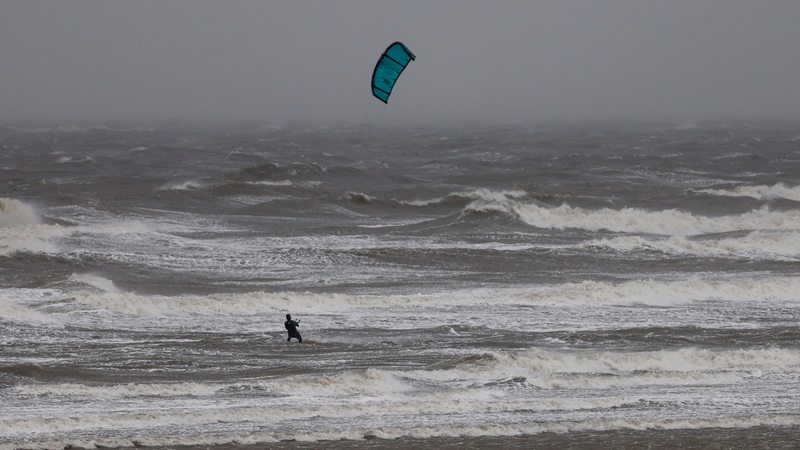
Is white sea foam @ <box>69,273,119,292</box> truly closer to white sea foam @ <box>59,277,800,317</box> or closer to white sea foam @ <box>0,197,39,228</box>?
white sea foam @ <box>59,277,800,317</box>

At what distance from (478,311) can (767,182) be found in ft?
81.0

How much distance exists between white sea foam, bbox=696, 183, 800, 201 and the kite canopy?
20.1 meters

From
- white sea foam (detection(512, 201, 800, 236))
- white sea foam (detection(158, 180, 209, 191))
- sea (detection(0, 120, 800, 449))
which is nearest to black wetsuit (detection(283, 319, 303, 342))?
sea (detection(0, 120, 800, 449))

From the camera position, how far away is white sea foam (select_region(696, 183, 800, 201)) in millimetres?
35781

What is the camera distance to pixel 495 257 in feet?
76.6

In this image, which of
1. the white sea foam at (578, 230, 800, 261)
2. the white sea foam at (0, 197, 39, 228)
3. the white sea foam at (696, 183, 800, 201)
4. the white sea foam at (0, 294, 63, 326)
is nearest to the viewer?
the white sea foam at (0, 294, 63, 326)

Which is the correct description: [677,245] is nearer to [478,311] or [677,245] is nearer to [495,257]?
[495,257]

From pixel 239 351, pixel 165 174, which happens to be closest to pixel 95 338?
pixel 239 351

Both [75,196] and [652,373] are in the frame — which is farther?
[75,196]

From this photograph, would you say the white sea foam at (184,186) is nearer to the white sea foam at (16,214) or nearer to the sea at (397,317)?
the sea at (397,317)

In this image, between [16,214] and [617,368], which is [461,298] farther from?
[16,214]

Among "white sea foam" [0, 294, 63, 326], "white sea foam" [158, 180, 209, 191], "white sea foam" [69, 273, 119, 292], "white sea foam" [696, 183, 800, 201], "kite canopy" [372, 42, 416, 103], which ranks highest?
"kite canopy" [372, 42, 416, 103]

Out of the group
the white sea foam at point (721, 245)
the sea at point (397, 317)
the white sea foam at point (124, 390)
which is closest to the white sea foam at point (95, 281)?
the sea at point (397, 317)

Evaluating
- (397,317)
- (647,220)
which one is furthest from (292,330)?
(647,220)
